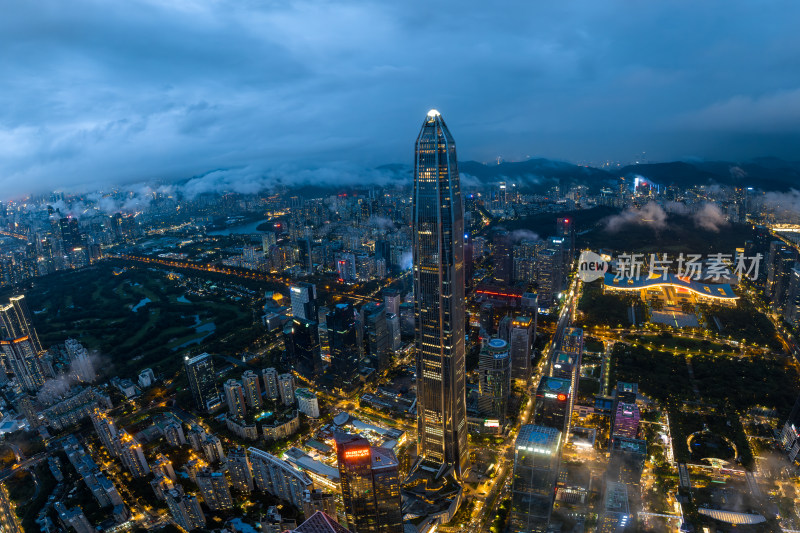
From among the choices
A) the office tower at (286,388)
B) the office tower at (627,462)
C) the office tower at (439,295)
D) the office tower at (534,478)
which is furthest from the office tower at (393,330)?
the office tower at (627,462)

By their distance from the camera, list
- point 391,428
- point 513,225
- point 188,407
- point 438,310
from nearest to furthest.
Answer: point 438,310 → point 391,428 → point 188,407 → point 513,225

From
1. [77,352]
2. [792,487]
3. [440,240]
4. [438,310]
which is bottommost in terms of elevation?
[792,487]

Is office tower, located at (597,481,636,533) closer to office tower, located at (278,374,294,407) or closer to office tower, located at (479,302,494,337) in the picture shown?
office tower, located at (479,302,494,337)

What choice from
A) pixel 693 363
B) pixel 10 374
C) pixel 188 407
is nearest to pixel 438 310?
pixel 188 407

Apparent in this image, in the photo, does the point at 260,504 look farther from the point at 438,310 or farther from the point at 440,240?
the point at 440,240

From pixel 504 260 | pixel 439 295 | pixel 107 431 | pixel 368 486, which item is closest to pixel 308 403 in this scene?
pixel 107 431

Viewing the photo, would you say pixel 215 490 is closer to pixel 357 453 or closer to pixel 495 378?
pixel 357 453

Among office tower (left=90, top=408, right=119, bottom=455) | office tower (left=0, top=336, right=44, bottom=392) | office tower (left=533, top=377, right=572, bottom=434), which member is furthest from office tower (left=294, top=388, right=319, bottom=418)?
office tower (left=0, top=336, right=44, bottom=392)
